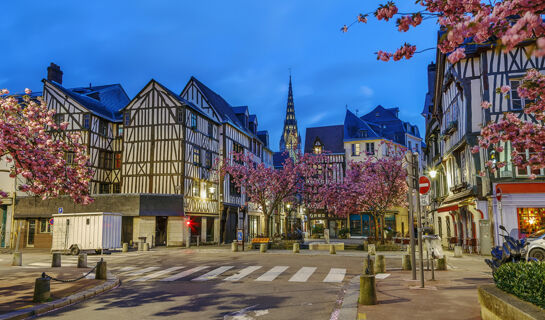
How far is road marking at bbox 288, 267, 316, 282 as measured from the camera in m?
11.8

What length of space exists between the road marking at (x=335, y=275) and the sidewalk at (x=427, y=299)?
4.09 feet

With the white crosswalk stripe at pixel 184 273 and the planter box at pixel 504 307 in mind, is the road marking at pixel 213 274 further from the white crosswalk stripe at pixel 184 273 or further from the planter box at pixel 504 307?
the planter box at pixel 504 307

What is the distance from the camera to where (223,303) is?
845 cm

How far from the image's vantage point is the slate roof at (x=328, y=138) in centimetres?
5309

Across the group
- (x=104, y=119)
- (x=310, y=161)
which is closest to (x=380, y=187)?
(x=310, y=161)

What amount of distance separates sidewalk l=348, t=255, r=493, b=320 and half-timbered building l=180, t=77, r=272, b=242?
23497 mm

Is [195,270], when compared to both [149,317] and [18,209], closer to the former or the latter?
[149,317]

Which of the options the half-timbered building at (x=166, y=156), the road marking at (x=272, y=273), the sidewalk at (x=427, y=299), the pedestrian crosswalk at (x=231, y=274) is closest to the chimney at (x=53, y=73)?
the half-timbered building at (x=166, y=156)

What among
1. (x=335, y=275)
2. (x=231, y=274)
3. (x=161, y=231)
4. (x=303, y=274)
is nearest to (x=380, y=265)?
(x=335, y=275)

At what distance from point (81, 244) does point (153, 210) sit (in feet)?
21.9

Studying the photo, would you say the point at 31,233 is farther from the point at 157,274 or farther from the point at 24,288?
the point at 24,288

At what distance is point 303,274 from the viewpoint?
12828 millimetres

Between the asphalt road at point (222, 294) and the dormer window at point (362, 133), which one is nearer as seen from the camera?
the asphalt road at point (222, 294)

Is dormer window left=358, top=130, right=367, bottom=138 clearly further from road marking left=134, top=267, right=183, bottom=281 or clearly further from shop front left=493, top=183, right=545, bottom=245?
road marking left=134, top=267, right=183, bottom=281
